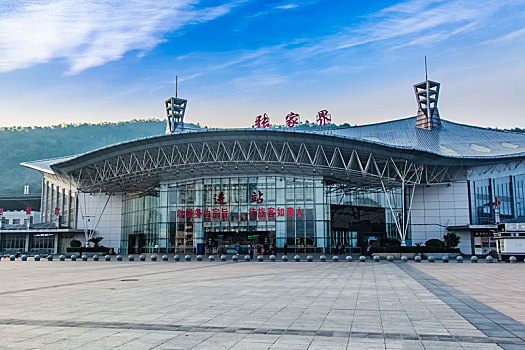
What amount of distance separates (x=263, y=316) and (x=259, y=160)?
38939mm

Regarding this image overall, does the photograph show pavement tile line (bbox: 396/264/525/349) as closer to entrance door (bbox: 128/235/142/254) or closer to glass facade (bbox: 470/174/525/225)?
glass facade (bbox: 470/174/525/225)

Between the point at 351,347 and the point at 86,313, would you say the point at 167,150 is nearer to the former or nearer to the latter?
the point at 86,313

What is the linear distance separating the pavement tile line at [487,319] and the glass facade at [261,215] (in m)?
34.6

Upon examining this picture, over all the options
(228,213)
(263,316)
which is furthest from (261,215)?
(263,316)

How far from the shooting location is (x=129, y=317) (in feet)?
36.2

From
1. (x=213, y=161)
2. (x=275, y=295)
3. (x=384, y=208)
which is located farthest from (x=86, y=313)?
(x=384, y=208)

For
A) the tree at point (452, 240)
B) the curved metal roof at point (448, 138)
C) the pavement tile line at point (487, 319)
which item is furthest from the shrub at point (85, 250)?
the pavement tile line at point (487, 319)

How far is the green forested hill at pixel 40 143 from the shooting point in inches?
6422

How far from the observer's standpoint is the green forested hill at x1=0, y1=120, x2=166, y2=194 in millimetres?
163125

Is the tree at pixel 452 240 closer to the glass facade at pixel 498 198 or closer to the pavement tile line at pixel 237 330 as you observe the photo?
the glass facade at pixel 498 198

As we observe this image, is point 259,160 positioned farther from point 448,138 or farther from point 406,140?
point 448,138

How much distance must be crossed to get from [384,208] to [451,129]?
40.5 feet

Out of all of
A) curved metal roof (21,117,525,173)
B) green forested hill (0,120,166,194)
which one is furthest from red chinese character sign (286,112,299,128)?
green forested hill (0,120,166,194)

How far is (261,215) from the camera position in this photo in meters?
52.1
